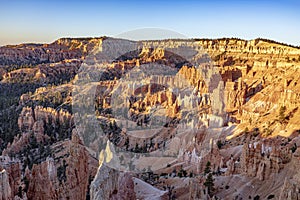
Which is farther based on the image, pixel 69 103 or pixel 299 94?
pixel 69 103

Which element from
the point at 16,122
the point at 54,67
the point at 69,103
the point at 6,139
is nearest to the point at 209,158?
the point at 6,139

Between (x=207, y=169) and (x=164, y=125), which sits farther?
(x=164, y=125)

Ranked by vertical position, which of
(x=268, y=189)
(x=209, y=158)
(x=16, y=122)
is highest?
(x=268, y=189)

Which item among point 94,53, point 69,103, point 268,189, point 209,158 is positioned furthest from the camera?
point 94,53

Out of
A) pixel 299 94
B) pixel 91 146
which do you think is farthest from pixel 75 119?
pixel 299 94

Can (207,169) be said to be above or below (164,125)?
above

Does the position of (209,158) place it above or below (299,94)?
below

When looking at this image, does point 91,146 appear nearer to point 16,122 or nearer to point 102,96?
point 16,122

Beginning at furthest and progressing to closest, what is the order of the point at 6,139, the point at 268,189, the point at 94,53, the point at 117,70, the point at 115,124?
the point at 94,53 → the point at 117,70 → the point at 115,124 → the point at 6,139 → the point at 268,189

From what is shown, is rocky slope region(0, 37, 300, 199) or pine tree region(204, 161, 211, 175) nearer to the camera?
rocky slope region(0, 37, 300, 199)

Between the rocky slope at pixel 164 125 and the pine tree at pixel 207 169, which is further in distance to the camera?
the pine tree at pixel 207 169

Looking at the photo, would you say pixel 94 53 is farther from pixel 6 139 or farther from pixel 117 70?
pixel 6 139
